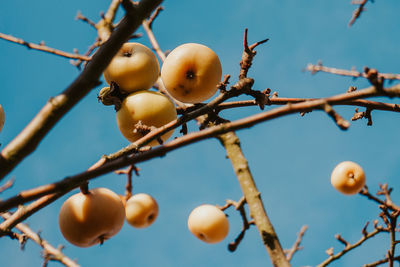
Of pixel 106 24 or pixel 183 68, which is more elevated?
pixel 106 24

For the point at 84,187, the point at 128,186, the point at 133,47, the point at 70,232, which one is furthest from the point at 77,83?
the point at 128,186

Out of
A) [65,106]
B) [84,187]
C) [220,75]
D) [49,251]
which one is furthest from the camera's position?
[49,251]

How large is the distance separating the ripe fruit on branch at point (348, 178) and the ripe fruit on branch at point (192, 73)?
2.31 m

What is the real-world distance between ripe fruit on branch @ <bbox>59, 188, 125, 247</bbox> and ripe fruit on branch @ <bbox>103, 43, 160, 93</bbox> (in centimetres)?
62

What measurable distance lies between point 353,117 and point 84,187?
1489mm

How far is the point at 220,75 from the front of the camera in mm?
2168

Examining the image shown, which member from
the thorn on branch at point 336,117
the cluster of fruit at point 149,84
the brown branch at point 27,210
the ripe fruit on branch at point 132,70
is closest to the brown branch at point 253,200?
the cluster of fruit at point 149,84

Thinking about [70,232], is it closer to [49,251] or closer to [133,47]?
[49,251]

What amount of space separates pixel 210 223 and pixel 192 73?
1366 millimetres

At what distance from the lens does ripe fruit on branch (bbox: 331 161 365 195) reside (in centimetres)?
380

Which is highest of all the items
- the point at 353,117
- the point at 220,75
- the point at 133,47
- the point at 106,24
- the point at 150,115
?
the point at 106,24

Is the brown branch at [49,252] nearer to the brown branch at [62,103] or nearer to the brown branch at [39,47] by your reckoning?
the brown branch at [39,47]

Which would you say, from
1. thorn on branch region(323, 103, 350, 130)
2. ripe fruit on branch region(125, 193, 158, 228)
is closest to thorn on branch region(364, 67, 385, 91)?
thorn on branch region(323, 103, 350, 130)

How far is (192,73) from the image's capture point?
208 cm
